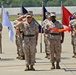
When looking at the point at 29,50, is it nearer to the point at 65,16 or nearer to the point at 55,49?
the point at 55,49

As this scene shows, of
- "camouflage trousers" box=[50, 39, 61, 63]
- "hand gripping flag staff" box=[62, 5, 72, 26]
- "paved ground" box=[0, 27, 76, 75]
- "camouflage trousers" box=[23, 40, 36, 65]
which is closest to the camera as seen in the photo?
"paved ground" box=[0, 27, 76, 75]

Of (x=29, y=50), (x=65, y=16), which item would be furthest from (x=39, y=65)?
(x=65, y=16)

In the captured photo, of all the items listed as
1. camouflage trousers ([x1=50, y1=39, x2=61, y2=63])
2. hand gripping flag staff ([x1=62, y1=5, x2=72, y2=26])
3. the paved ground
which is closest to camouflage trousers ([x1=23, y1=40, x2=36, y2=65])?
the paved ground

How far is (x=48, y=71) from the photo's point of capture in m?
14.6

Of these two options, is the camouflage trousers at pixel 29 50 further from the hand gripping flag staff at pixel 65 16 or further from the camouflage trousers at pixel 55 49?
the hand gripping flag staff at pixel 65 16

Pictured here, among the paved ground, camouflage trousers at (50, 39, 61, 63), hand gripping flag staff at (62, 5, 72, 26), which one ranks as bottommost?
the paved ground

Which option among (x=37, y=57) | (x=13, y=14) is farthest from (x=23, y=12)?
(x=13, y=14)

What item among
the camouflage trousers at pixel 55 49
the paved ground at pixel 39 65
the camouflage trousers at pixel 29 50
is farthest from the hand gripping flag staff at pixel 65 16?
the camouflage trousers at pixel 29 50

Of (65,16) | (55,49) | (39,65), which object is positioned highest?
(65,16)

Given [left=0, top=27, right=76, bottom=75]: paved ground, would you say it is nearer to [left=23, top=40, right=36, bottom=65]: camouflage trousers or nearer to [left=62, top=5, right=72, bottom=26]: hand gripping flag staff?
[left=23, top=40, right=36, bottom=65]: camouflage trousers

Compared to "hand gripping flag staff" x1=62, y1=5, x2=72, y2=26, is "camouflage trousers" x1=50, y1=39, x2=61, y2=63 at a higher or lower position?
lower

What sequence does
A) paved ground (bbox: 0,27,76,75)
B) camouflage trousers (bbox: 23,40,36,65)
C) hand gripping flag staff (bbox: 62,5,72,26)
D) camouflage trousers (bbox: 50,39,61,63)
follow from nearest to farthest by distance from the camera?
1. paved ground (bbox: 0,27,76,75)
2. camouflage trousers (bbox: 23,40,36,65)
3. camouflage trousers (bbox: 50,39,61,63)
4. hand gripping flag staff (bbox: 62,5,72,26)

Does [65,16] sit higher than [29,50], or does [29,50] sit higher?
[65,16]

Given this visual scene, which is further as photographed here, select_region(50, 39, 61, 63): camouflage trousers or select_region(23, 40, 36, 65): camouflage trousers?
select_region(50, 39, 61, 63): camouflage trousers
